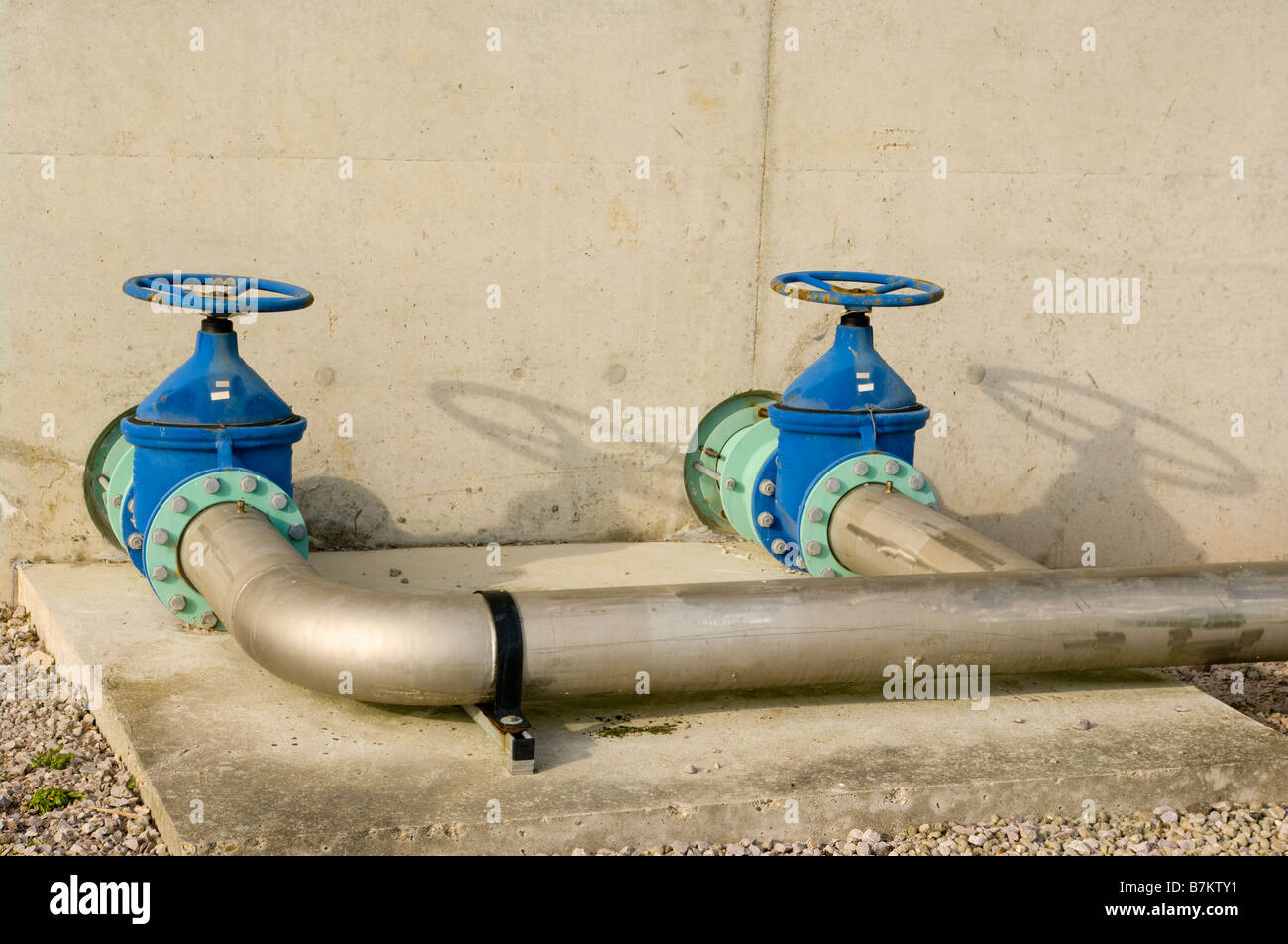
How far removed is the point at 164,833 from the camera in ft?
9.15

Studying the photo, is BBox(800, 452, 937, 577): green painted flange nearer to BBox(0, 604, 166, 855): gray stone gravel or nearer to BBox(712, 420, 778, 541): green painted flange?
BBox(712, 420, 778, 541): green painted flange

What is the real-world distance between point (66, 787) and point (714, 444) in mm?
2684

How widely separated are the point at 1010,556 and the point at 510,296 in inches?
83.6

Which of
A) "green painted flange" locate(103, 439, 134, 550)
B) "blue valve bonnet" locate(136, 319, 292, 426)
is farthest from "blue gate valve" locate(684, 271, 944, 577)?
"green painted flange" locate(103, 439, 134, 550)

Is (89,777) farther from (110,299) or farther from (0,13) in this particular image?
(0,13)

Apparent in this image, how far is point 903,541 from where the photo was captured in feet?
12.8

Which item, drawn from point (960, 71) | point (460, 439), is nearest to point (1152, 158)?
point (960, 71)

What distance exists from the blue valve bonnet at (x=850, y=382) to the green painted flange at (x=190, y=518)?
1.58 m

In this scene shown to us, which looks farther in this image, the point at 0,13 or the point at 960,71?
the point at 960,71

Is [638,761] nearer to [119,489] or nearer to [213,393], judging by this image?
[213,393]

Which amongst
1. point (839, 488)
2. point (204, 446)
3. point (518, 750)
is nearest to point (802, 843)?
point (518, 750)

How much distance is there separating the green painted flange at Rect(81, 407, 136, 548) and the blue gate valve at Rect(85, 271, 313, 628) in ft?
2.22

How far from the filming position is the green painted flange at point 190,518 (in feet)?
12.4

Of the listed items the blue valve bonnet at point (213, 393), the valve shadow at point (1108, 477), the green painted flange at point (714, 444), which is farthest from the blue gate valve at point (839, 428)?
the blue valve bonnet at point (213, 393)
